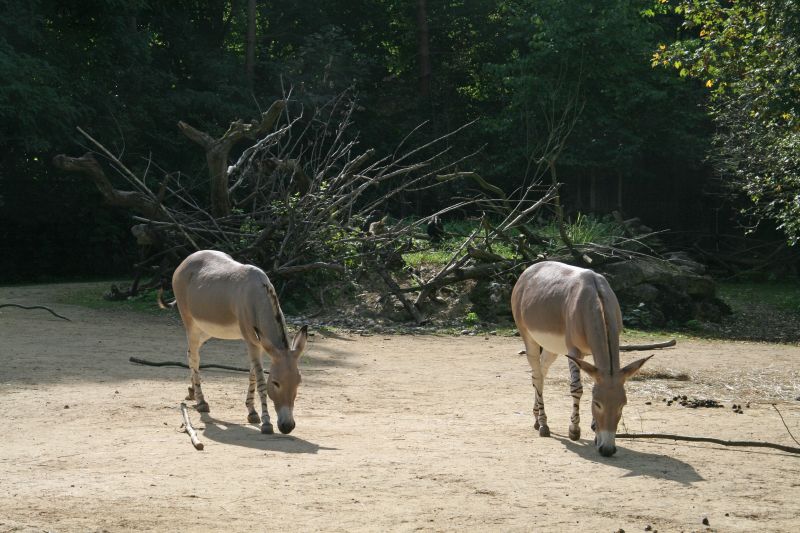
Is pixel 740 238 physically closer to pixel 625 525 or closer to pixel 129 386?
pixel 129 386

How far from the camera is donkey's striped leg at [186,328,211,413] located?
8797 millimetres

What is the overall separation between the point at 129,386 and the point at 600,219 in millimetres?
17536

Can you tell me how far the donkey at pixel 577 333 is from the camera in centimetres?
706

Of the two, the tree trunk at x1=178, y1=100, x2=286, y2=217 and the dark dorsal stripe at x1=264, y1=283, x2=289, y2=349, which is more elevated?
the tree trunk at x1=178, y1=100, x2=286, y2=217

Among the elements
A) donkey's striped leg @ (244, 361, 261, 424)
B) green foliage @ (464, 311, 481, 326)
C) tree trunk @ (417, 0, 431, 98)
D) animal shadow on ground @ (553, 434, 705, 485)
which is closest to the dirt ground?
animal shadow on ground @ (553, 434, 705, 485)

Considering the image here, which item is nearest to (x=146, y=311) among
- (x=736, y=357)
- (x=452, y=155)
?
(x=736, y=357)

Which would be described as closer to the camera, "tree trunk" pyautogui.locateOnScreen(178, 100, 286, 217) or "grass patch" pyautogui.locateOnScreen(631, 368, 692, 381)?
"grass patch" pyautogui.locateOnScreen(631, 368, 692, 381)

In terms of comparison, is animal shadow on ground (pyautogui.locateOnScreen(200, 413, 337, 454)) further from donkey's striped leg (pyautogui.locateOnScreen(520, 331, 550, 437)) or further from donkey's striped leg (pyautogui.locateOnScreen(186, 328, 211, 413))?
donkey's striped leg (pyautogui.locateOnScreen(520, 331, 550, 437))

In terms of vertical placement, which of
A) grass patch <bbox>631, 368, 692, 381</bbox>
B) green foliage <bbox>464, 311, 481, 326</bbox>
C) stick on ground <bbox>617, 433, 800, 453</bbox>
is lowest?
green foliage <bbox>464, 311, 481, 326</bbox>

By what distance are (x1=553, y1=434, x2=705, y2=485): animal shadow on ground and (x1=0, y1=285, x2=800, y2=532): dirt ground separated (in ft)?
0.07

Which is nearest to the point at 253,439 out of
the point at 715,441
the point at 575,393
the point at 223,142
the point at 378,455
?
the point at 378,455

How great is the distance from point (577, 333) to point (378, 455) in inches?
72.3

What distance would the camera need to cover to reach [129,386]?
32.1 feet

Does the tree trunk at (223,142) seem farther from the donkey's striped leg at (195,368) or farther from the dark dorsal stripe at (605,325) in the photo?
the dark dorsal stripe at (605,325)
